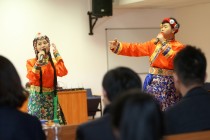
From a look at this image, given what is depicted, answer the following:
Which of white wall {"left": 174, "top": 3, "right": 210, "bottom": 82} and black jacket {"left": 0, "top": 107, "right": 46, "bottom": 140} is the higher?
white wall {"left": 174, "top": 3, "right": 210, "bottom": 82}

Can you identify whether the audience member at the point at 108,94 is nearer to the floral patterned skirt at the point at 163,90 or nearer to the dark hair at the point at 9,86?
the dark hair at the point at 9,86

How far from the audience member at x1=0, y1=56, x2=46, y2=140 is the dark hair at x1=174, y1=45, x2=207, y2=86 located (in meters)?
0.95

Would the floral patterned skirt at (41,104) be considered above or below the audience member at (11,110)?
below

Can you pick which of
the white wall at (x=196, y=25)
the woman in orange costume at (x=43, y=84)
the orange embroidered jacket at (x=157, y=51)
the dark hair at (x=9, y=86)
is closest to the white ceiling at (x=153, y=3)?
the white wall at (x=196, y=25)

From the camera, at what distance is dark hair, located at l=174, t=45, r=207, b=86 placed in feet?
8.31

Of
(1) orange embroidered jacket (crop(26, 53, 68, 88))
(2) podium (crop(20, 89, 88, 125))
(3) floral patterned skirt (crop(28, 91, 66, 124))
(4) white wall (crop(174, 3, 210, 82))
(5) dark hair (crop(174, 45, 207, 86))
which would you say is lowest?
(2) podium (crop(20, 89, 88, 125))

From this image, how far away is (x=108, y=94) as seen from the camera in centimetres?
194

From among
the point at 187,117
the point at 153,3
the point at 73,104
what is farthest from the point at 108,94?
the point at 153,3

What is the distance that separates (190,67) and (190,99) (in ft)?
0.82

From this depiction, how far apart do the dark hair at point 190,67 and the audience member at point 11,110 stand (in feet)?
3.11

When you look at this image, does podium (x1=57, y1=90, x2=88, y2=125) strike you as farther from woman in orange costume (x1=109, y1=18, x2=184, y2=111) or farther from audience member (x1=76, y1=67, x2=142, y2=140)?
audience member (x1=76, y1=67, x2=142, y2=140)

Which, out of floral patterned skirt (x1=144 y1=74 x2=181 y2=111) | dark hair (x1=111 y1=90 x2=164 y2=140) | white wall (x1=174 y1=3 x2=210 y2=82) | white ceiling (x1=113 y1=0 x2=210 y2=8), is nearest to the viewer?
dark hair (x1=111 y1=90 x2=164 y2=140)

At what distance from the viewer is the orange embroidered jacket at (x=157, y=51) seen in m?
4.79

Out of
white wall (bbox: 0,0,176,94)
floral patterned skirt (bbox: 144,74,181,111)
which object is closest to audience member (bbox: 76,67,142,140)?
floral patterned skirt (bbox: 144,74,181,111)
